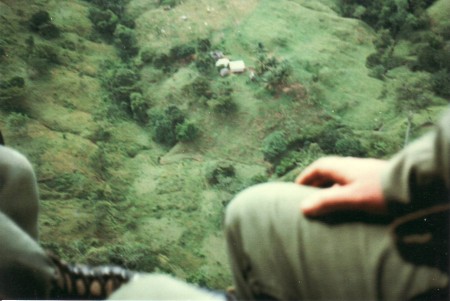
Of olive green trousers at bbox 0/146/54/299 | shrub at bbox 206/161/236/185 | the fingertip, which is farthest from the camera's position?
shrub at bbox 206/161/236/185

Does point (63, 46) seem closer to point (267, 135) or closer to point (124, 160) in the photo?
point (124, 160)

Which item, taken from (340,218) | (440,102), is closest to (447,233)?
(340,218)

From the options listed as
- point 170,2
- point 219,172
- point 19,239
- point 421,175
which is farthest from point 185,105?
point 421,175

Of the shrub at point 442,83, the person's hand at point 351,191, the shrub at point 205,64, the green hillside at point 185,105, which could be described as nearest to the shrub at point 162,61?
the green hillside at point 185,105

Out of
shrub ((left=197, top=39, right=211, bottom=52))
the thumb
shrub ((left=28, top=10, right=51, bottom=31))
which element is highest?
the thumb

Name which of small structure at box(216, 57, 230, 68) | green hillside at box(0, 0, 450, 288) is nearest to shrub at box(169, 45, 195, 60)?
green hillside at box(0, 0, 450, 288)

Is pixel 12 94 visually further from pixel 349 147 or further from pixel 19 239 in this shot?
pixel 349 147

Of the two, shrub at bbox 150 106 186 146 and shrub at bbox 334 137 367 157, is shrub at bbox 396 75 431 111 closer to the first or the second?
shrub at bbox 334 137 367 157
